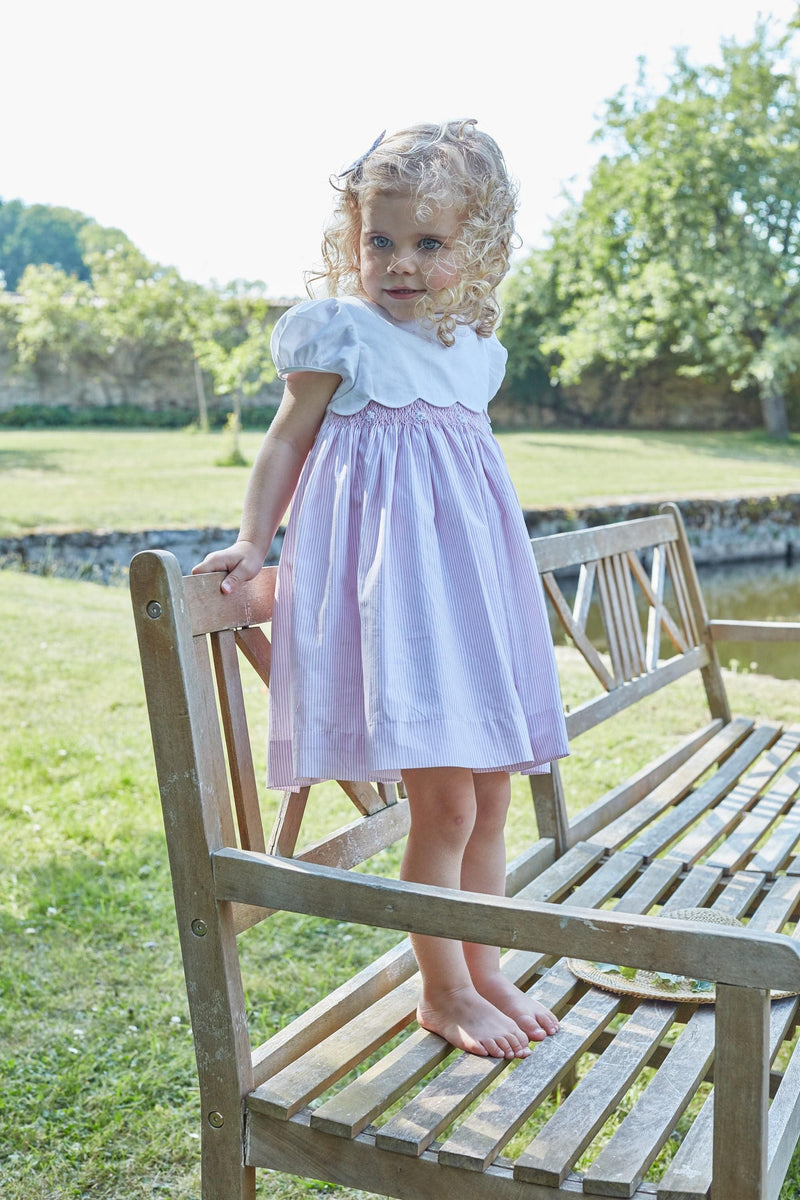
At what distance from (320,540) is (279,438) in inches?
7.8

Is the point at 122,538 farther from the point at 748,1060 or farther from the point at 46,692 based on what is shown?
the point at 748,1060

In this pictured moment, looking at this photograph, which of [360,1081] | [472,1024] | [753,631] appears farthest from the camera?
[753,631]

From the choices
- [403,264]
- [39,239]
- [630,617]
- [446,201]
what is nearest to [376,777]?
[403,264]

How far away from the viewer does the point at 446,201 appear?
181cm

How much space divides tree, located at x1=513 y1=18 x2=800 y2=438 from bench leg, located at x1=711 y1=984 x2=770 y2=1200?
22.5 meters

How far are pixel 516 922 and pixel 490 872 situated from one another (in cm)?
62

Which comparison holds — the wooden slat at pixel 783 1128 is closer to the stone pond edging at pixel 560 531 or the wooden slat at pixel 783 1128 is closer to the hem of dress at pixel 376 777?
the hem of dress at pixel 376 777

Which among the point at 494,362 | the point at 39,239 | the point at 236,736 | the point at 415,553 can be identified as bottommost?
the point at 236,736

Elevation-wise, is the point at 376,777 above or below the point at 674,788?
above

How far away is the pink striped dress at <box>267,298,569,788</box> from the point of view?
1.67 metres

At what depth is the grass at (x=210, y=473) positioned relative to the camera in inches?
463

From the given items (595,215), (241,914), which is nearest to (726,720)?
(241,914)

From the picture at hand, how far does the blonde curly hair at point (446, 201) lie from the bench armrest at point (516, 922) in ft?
3.07

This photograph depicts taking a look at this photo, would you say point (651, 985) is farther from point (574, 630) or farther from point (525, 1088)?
point (574, 630)
